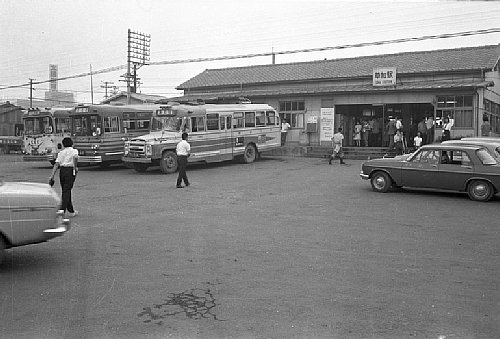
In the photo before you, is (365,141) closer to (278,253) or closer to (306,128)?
(306,128)

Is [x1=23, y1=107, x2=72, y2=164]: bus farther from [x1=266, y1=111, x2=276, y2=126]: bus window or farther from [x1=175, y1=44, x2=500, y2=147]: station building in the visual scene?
[x1=266, y1=111, x2=276, y2=126]: bus window

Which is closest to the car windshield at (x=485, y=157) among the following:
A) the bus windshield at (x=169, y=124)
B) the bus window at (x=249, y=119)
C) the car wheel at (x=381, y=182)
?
the car wheel at (x=381, y=182)

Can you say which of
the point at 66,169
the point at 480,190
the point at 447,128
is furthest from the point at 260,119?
the point at 66,169

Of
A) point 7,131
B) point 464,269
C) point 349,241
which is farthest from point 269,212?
point 7,131

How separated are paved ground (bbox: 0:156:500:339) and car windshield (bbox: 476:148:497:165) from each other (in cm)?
135

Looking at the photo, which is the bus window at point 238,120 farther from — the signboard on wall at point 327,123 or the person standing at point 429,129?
the person standing at point 429,129

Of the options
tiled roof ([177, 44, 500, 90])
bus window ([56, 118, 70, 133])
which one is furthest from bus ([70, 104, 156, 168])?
tiled roof ([177, 44, 500, 90])

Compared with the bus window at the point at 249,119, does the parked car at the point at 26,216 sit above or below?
below

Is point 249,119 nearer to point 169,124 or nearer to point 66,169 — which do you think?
point 169,124

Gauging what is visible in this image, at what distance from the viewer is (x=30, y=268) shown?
23.3 feet

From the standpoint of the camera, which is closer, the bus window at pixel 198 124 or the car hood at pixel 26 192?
the car hood at pixel 26 192

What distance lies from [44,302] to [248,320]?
2.23m

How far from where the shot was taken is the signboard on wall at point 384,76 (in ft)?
89.4

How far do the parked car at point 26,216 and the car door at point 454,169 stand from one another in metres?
10.4
